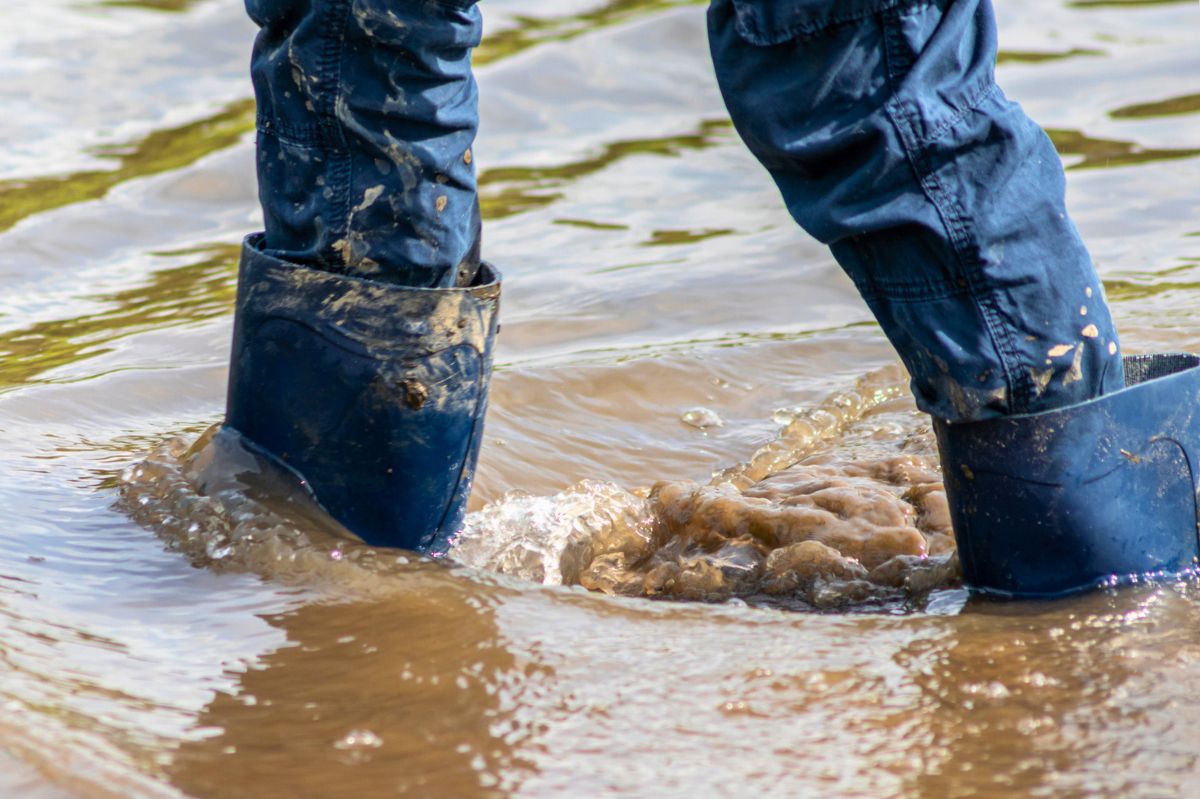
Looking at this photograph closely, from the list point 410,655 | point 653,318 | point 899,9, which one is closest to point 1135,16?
point 653,318

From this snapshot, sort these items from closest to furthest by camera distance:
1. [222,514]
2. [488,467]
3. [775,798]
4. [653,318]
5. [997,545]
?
[775,798] → [997,545] → [222,514] → [488,467] → [653,318]

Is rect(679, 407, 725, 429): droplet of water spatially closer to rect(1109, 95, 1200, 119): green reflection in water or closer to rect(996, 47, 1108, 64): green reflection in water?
rect(1109, 95, 1200, 119): green reflection in water

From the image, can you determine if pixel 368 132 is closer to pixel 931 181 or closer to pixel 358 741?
pixel 931 181

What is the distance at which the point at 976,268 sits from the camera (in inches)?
63.5

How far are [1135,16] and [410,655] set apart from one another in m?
5.90

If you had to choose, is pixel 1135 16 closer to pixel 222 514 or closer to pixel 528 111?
pixel 528 111

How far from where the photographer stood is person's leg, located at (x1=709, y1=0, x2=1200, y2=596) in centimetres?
158

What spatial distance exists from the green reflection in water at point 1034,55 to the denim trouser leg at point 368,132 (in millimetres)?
4321

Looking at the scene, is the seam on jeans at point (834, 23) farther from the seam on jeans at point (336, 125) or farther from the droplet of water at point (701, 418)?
the droplet of water at point (701, 418)

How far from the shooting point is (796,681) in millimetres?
1506

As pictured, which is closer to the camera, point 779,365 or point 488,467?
point 488,467

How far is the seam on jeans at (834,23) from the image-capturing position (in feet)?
5.09

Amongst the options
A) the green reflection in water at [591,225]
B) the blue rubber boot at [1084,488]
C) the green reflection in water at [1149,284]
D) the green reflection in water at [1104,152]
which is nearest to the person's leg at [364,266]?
the blue rubber boot at [1084,488]

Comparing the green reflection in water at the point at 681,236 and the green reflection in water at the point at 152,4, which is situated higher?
the green reflection in water at the point at 152,4
